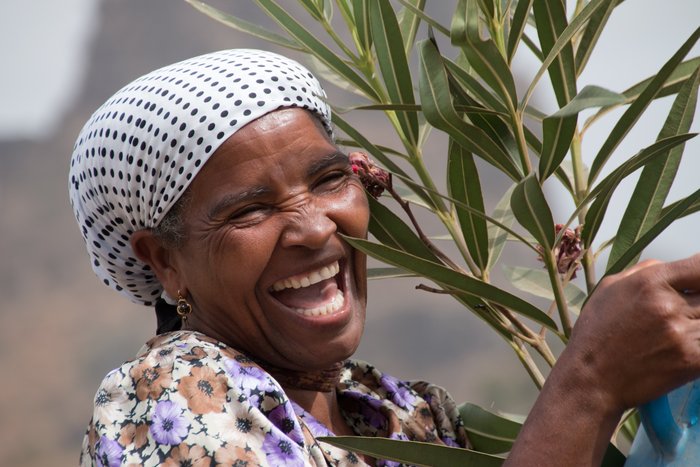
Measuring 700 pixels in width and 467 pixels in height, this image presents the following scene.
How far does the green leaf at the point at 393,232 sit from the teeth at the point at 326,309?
0.14 meters

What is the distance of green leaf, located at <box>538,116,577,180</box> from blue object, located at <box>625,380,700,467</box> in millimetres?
344

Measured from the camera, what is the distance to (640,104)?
1328 mm

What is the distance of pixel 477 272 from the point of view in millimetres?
1678

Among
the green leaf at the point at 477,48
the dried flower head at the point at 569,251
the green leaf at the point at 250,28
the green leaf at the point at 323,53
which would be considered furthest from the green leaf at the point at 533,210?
the green leaf at the point at 250,28

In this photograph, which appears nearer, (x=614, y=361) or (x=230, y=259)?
(x=614, y=361)

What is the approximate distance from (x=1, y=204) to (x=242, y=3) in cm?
380

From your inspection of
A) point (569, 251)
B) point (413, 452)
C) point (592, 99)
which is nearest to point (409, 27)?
point (569, 251)

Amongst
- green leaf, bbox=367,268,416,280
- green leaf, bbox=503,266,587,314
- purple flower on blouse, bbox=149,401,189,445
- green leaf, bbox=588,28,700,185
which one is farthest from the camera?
green leaf, bbox=503,266,587,314

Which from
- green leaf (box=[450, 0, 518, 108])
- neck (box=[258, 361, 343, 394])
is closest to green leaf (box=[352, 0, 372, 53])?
green leaf (box=[450, 0, 518, 108])

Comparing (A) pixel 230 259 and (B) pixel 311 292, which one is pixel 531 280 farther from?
(A) pixel 230 259

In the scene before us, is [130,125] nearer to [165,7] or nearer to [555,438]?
[555,438]

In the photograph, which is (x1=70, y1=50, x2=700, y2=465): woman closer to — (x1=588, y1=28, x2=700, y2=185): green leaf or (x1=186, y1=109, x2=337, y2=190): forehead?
(x1=186, y1=109, x2=337, y2=190): forehead

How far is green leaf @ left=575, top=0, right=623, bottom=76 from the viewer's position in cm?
145

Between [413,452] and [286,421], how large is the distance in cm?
20
